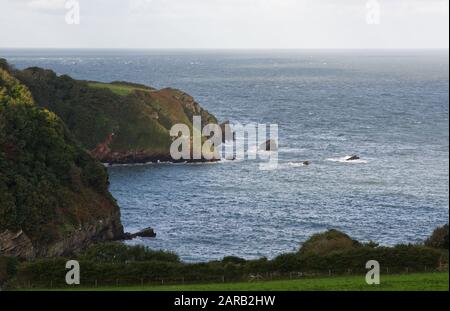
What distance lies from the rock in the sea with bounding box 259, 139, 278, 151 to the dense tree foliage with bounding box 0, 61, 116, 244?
5335cm

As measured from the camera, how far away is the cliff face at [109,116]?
5344 inches

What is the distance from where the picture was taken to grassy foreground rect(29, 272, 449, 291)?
41000mm

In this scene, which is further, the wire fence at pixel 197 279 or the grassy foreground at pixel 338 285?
the wire fence at pixel 197 279

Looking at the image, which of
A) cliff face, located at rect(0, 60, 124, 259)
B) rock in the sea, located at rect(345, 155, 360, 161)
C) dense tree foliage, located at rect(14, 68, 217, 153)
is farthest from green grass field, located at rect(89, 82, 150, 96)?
cliff face, located at rect(0, 60, 124, 259)

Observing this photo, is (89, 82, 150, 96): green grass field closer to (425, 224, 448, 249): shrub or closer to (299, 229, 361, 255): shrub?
(299, 229, 361, 255): shrub

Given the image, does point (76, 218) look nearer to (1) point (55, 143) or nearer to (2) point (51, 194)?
(2) point (51, 194)

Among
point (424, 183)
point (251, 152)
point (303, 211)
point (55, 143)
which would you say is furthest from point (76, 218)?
point (251, 152)

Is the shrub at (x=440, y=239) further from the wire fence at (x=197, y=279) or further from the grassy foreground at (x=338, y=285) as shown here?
the grassy foreground at (x=338, y=285)

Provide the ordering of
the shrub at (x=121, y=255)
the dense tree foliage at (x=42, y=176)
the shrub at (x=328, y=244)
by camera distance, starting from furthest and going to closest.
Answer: the dense tree foliage at (x=42, y=176), the shrub at (x=121, y=255), the shrub at (x=328, y=244)

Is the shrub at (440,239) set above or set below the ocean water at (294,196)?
above

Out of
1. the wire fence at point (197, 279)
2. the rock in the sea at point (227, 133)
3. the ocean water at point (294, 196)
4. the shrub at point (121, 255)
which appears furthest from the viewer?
the rock in the sea at point (227, 133)

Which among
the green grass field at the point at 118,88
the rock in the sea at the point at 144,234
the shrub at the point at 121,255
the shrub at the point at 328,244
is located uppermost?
the green grass field at the point at 118,88

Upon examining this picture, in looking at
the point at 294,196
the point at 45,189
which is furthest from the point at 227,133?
the point at 45,189

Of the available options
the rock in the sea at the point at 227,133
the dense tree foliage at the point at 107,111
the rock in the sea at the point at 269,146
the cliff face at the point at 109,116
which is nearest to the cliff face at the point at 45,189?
the cliff face at the point at 109,116
